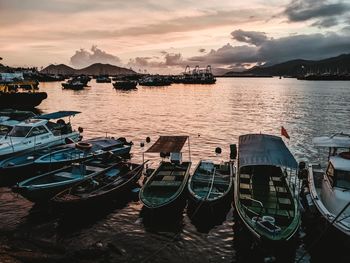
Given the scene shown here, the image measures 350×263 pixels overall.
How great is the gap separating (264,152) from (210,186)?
14.3 ft

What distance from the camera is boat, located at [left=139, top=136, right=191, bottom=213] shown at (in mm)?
19625

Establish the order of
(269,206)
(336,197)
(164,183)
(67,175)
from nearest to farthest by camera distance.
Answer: (336,197) → (269,206) → (164,183) → (67,175)

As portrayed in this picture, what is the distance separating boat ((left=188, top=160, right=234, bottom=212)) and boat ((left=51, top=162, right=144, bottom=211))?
4472mm

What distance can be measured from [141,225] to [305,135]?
114 ft

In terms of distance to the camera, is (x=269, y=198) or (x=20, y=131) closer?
(x=269, y=198)

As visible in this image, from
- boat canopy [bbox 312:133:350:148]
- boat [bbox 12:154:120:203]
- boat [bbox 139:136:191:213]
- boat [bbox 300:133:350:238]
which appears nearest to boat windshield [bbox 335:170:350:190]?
boat [bbox 300:133:350:238]

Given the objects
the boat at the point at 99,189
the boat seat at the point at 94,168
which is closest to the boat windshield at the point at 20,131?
the boat seat at the point at 94,168

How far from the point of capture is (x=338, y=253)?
1689 centimetres

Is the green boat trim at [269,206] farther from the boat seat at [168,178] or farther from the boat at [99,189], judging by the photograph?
the boat at [99,189]

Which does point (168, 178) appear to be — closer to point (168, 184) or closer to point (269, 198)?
point (168, 184)

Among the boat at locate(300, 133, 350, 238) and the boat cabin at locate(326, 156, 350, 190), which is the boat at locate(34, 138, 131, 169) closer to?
the boat at locate(300, 133, 350, 238)

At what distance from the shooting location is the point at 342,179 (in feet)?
57.0

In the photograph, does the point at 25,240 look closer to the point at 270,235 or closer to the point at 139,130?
the point at 270,235

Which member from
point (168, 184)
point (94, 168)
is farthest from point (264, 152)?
point (94, 168)
